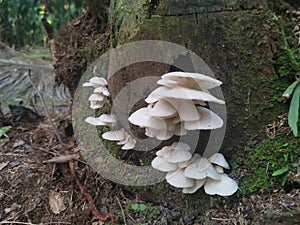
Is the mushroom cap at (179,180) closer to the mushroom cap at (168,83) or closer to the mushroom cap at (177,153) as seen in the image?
the mushroom cap at (177,153)

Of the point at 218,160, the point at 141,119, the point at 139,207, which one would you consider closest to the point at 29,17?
the point at 139,207

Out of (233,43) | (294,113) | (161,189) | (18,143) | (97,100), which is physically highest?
(233,43)

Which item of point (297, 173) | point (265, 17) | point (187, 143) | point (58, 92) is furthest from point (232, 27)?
point (58, 92)

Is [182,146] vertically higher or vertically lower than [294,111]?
lower

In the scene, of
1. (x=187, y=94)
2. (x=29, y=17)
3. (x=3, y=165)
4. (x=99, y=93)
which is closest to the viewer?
(x=187, y=94)

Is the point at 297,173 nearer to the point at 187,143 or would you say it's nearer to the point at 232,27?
the point at 187,143

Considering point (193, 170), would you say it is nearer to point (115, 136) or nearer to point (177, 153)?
point (177, 153)

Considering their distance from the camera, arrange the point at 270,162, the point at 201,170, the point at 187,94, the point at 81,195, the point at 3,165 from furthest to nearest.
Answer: the point at 3,165 < the point at 81,195 < the point at 270,162 < the point at 201,170 < the point at 187,94
